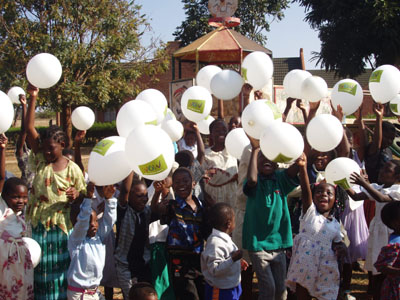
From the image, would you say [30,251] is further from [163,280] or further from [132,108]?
[132,108]

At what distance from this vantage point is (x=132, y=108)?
3234 millimetres

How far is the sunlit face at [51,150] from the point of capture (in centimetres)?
321

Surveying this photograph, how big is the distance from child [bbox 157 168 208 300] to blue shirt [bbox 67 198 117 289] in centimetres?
44

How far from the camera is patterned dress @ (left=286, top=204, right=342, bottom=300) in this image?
317 cm

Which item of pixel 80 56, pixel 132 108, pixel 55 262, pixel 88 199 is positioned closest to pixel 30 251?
pixel 55 262

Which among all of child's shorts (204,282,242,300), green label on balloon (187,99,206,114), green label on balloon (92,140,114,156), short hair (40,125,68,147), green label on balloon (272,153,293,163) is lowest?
child's shorts (204,282,242,300)

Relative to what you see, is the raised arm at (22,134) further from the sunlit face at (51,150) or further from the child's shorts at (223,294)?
the child's shorts at (223,294)

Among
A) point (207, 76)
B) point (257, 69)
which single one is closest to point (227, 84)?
point (257, 69)

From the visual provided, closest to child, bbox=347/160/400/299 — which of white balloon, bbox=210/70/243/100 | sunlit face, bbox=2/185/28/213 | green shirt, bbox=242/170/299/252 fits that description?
green shirt, bbox=242/170/299/252

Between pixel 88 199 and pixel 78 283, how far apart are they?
55 cm

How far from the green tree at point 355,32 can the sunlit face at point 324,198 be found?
1753cm

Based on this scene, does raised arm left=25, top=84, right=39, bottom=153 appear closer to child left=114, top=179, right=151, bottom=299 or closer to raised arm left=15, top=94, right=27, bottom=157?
raised arm left=15, top=94, right=27, bottom=157

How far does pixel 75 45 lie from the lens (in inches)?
563

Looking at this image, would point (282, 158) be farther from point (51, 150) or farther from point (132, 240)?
point (51, 150)
